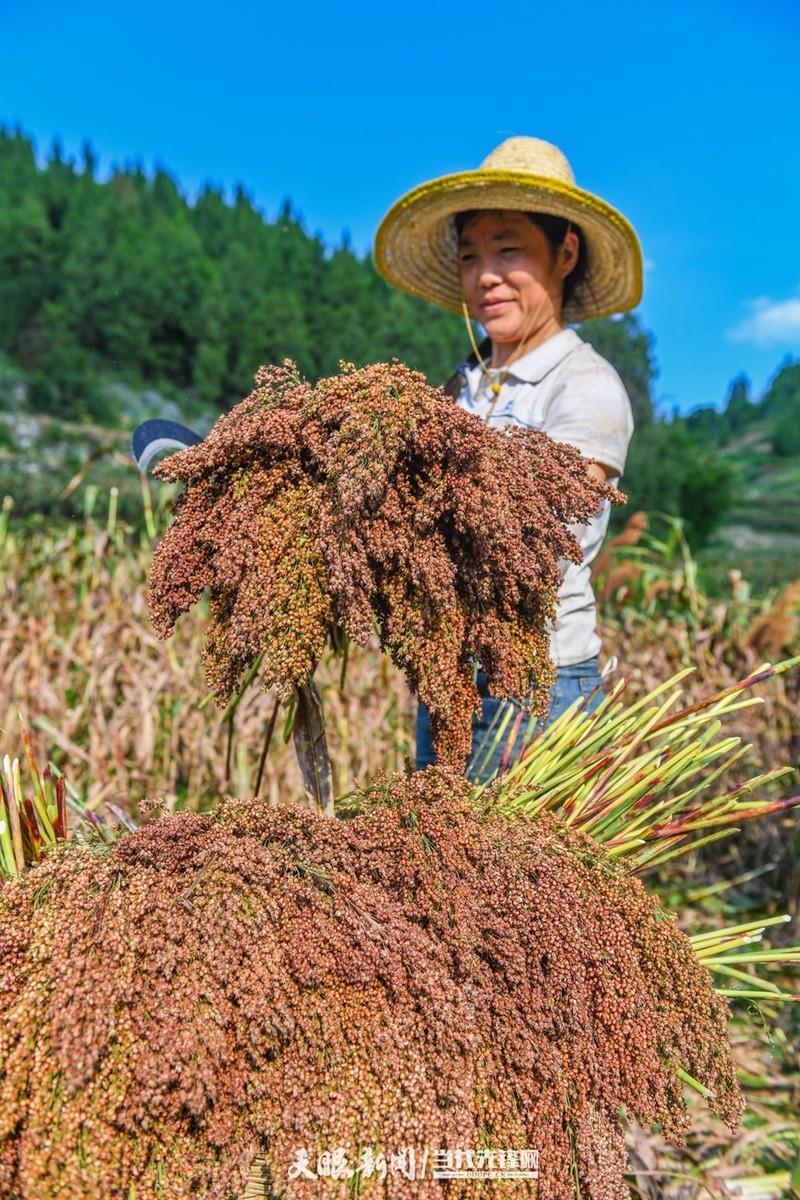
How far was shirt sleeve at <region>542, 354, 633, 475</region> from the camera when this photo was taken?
5.45ft

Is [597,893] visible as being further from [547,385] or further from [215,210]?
[215,210]

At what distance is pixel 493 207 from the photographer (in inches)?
75.1

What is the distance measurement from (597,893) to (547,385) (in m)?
1.09

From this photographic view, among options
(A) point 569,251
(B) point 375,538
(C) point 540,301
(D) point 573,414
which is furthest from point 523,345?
(B) point 375,538

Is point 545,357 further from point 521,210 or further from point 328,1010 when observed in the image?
point 328,1010

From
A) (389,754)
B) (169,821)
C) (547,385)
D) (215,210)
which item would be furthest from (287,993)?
(215,210)

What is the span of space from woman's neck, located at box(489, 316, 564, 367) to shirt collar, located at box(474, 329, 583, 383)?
0.11 ft

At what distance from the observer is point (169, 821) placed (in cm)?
113

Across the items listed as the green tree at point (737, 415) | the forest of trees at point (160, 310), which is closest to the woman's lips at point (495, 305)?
the forest of trees at point (160, 310)

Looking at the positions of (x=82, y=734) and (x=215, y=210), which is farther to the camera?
(x=215, y=210)

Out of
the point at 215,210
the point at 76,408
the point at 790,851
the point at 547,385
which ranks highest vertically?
the point at 215,210

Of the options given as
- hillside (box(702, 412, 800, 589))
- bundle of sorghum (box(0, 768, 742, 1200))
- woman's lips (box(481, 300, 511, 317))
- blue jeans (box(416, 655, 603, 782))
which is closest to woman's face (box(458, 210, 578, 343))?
woman's lips (box(481, 300, 511, 317))

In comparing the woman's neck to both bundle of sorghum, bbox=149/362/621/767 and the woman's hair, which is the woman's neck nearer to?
the woman's hair

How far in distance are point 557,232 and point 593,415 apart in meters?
0.61
